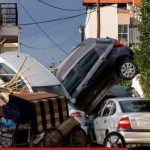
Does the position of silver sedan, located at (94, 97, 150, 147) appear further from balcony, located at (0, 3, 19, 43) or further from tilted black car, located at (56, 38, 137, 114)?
balcony, located at (0, 3, 19, 43)

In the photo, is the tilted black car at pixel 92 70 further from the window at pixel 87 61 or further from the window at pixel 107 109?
the window at pixel 107 109

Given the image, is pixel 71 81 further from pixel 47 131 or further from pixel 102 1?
pixel 102 1

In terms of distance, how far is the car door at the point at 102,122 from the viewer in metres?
18.1

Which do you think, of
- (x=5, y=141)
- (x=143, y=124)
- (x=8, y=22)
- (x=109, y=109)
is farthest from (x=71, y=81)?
(x=8, y=22)

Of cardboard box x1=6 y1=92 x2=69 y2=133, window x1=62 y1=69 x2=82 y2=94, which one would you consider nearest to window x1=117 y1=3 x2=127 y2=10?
window x1=62 y1=69 x2=82 y2=94

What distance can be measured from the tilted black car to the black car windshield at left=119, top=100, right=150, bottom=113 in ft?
10.4

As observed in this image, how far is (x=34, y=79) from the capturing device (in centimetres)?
1958

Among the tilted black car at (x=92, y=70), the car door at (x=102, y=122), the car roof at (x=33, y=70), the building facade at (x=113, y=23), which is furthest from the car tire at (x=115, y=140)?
the building facade at (x=113, y=23)

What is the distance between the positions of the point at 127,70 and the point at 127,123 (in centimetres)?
630

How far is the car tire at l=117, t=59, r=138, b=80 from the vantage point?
22659mm

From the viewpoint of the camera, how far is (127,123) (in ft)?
55.1

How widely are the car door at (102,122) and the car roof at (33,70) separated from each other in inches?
73.9

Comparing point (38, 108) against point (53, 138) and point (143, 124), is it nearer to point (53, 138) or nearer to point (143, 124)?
point (53, 138)

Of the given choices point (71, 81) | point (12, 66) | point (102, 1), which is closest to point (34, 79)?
point (12, 66)
